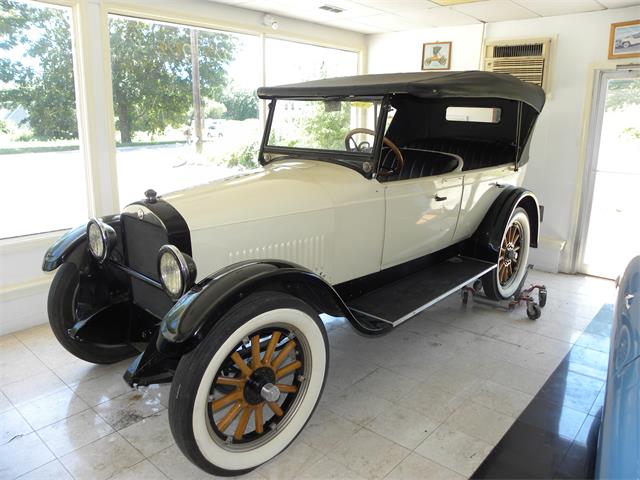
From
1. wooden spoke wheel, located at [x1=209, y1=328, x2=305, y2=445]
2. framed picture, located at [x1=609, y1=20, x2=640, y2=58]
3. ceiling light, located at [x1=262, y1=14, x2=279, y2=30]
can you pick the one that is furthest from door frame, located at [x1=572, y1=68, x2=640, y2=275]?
wooden spoke wheel, located at [x1=209, y1=328, x2=305, y2=445]

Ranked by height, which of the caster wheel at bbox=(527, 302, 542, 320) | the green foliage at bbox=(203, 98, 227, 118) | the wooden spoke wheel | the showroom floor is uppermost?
the green foliage at bbox=(203, 98, 227, 118)

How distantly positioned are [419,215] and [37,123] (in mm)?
2909

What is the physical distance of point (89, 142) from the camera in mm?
4062

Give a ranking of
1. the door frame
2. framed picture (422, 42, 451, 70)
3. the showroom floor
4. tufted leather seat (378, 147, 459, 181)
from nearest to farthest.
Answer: the showroom floor
tufted leather seat (378, 147, 459, 181)
the door frame
framed picture (422, 42, 451, 70)

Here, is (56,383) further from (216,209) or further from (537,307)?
(537,307)

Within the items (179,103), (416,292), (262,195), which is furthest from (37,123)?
(416,292)

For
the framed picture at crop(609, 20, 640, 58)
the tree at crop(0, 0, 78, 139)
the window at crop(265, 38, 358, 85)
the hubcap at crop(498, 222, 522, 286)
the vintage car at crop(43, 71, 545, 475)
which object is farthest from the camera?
the window at crop(265, 38, 358, 85)

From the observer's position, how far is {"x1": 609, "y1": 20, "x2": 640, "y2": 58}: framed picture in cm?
462

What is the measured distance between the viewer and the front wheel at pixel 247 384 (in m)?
1.99

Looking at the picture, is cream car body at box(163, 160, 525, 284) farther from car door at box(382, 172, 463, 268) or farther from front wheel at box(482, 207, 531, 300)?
front wheel at box(482, 207, 531, 300)

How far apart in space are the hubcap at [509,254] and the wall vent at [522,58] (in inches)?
68.5

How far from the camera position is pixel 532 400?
9.49 feet

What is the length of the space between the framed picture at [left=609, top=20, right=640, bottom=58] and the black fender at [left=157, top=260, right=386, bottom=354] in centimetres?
409

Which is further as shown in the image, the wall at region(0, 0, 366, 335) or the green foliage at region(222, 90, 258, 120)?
the green foliage at region(222, 90, 258, 120)
